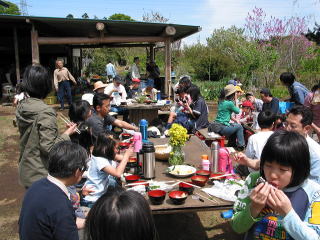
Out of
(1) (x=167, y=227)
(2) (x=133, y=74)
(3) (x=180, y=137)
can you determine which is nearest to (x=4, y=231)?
(1) (x=167, y=227)

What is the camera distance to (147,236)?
1.12 metres

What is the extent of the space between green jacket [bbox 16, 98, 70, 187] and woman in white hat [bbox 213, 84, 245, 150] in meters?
4.04

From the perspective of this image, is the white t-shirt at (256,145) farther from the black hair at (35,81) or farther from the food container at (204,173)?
the black hair at (35,81)

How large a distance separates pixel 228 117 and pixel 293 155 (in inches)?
183

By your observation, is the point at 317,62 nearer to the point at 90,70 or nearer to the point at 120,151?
the point at 120,151

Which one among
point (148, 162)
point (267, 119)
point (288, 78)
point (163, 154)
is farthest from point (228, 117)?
point (148, 162)

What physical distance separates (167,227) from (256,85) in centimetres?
1133

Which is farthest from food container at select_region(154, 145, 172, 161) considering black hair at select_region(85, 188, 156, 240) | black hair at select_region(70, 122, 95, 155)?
black hair at select_region(85, 188, 156, 240)

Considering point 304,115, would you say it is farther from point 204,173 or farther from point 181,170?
point 181,170

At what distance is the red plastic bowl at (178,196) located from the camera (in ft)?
7.83

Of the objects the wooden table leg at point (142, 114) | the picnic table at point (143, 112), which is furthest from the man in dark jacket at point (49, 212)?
the wooden table leg at point (142, 114)

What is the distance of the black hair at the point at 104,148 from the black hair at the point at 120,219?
1755 mm

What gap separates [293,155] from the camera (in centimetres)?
153

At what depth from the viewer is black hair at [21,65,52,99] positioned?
2.49 meters
